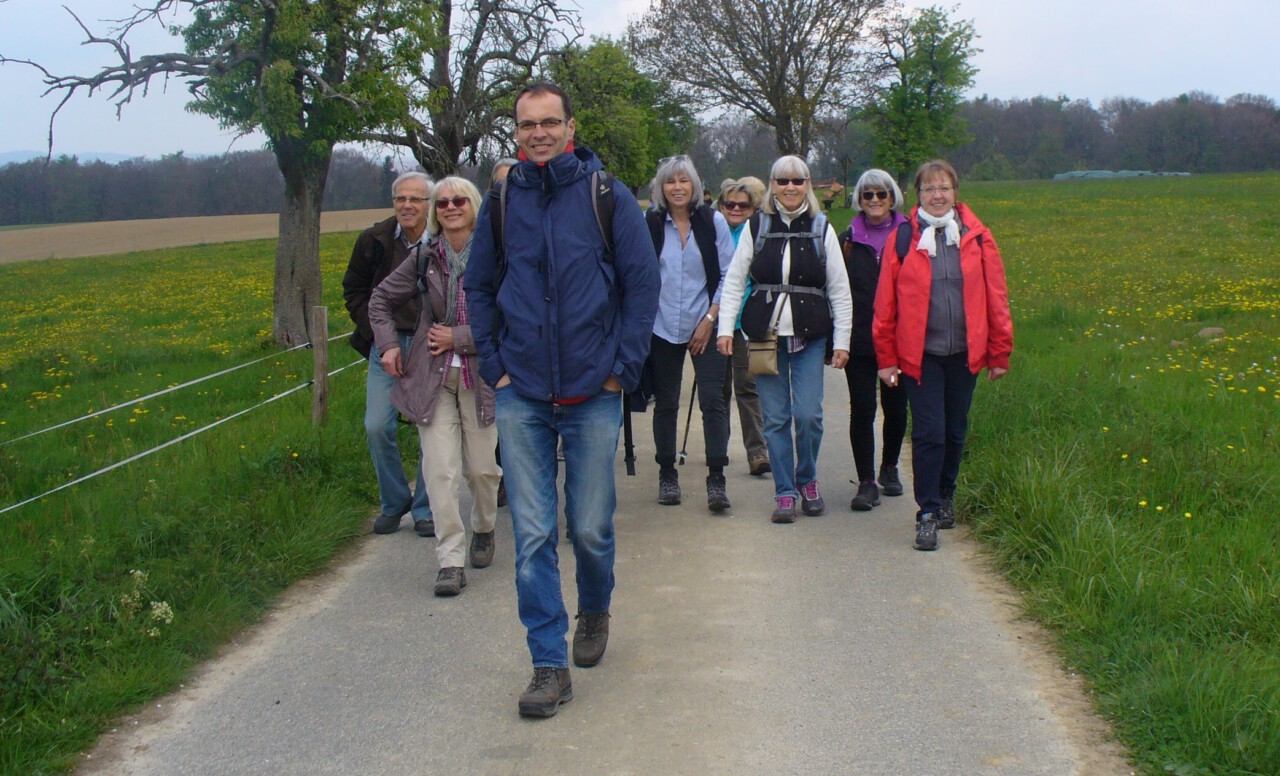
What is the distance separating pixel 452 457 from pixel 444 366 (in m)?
0.44

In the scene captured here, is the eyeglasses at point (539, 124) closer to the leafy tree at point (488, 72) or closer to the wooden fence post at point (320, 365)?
the wooden fence post at point (320, 365)

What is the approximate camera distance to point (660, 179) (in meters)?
6.74

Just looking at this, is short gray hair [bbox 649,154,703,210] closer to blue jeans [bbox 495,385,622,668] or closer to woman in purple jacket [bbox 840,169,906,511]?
woman in purple jacket [bbox 840,169,906,511]

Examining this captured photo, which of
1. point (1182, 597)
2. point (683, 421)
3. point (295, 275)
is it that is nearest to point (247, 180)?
point (295, 275)

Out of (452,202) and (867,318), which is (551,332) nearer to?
(452,202)

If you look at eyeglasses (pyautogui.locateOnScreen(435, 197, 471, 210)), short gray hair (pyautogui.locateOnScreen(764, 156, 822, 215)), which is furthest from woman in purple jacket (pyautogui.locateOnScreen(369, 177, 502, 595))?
short gray hair (pyautogui.locateOnScreen(764, 156, 822, 215))

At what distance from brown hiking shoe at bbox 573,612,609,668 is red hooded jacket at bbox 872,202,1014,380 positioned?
90.8 inches

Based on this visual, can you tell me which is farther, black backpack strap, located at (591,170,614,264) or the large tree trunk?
the large tree trunk

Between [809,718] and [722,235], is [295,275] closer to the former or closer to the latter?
[722,235]

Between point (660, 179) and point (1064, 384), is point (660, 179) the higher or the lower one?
the higher one

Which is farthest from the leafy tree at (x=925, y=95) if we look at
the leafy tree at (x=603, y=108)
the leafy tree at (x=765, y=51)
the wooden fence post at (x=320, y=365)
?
the wooden fence post at (x=320, y=365)

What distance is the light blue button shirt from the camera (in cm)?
675

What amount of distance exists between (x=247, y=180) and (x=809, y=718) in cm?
9016

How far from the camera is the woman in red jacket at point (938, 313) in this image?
Result: 5.93 metres
